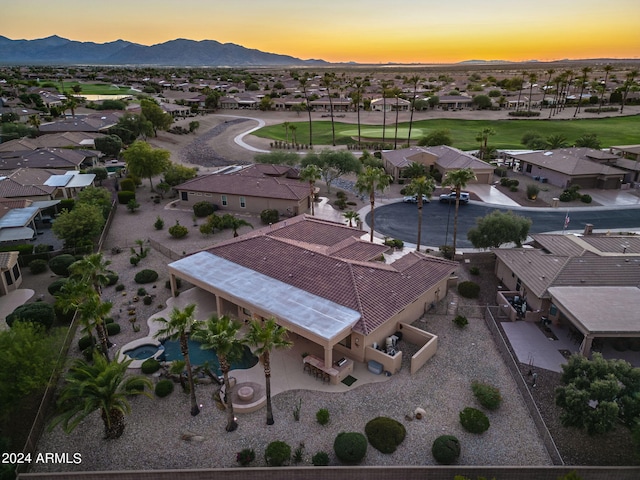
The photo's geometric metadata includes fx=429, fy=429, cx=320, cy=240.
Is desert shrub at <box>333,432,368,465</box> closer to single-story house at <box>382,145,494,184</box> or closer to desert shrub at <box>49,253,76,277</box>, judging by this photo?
desert shrub at <box>49,253,76,277</box>

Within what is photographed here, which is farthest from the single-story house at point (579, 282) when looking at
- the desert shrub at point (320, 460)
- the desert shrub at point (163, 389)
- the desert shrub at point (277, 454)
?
the desert shrub at point (163, 389)

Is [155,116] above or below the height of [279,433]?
above

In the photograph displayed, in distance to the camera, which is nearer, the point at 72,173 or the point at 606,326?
the point at 606,326

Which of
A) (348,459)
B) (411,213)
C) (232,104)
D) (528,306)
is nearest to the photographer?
(348,459)

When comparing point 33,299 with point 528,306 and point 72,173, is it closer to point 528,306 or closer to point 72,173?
point 72,173

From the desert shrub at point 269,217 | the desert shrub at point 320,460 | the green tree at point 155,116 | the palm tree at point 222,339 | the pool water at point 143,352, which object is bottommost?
the pool water at point 143,352

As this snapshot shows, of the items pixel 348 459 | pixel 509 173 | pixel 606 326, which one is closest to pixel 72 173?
pixel 348 459

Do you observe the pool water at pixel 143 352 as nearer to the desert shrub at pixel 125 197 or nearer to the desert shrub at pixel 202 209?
the desert shrub at pixel 202 209

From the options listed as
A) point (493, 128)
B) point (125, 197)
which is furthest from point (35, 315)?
point (493, 128)
